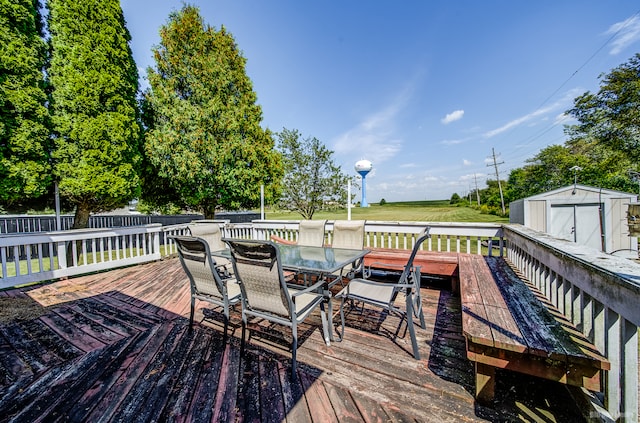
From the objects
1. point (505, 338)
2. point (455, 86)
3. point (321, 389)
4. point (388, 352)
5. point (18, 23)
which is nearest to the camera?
point (505, 338)

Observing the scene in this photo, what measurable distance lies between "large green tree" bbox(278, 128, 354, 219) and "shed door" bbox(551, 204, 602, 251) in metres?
7.83

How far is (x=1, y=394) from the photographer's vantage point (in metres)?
1.83

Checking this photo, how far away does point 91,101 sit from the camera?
17.8 feet

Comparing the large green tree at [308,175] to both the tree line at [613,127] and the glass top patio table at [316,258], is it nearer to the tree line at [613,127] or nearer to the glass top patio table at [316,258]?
the glass top patio table at [316,258]

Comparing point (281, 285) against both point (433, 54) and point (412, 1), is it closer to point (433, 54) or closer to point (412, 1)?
point (412, 1)

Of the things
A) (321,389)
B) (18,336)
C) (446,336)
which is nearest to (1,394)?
(18,336)

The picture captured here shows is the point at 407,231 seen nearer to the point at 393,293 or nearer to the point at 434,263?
the point at 434,263

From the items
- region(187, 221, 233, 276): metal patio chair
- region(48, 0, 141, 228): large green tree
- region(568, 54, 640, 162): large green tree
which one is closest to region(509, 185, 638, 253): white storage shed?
region(187, 221, 233, 276): metal patio chair

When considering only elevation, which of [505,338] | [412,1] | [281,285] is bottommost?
[505,338]

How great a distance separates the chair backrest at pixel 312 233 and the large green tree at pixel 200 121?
4579 millimetres

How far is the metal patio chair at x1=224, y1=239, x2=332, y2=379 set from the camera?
1947 mm

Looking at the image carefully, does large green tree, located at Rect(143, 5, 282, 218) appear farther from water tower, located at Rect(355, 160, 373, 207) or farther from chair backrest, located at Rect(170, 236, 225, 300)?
chair backrest, located at Rect(170, 236, 225, 300)

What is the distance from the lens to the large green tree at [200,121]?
740 centimetres

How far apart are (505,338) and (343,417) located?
1.11 metres
